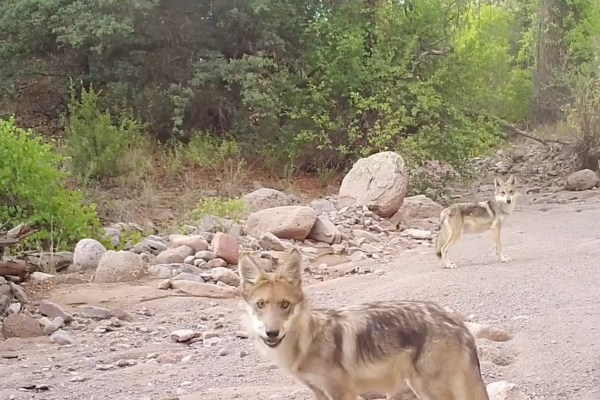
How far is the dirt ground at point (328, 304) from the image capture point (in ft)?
21.3

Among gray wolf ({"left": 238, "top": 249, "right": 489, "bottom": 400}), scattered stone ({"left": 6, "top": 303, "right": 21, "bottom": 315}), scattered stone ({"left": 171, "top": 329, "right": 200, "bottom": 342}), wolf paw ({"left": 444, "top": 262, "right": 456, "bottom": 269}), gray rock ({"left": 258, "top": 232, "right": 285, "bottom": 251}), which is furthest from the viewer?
gray rock ({"left": 258, "top": 232, "right": 285, "bottom": 251})

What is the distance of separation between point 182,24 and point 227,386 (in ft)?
54.9

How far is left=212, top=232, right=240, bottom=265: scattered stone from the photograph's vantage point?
12875 millimetres

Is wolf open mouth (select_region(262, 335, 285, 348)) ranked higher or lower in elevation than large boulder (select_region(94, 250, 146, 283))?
higher

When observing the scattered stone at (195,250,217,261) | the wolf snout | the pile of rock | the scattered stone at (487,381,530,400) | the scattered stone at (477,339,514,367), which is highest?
the wolf snout

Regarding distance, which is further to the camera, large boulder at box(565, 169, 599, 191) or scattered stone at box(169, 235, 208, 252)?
large boulder at box(565, 169, 599, 191)

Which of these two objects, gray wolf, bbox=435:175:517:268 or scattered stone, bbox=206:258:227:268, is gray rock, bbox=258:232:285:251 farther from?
gray wolf, bbox=435:175:517:268

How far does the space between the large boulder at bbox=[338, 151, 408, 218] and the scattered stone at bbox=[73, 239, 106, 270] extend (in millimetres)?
6388

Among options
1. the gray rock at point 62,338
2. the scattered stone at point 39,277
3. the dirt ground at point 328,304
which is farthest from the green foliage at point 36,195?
the gray rock at point 62,338

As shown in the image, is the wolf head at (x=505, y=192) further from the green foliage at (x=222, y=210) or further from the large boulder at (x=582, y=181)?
the large boulder at (x=582, y=181)

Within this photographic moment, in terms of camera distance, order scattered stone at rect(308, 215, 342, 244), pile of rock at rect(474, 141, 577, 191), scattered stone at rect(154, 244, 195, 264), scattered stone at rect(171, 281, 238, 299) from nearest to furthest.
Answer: scattered stone at rect(171, 281, 238, 299) → scattered stone at rect(154, 244, 195, 264) → scattered stone at rect(308, 215, 342, 244) → pile of rock at rect(474, 141, 577, 191)

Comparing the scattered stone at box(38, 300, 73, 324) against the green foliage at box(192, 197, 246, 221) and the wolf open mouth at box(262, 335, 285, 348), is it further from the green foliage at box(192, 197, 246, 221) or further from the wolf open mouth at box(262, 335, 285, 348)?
the green foliage at box(192, 197, 246, 221)

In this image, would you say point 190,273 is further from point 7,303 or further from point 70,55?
point 70,55

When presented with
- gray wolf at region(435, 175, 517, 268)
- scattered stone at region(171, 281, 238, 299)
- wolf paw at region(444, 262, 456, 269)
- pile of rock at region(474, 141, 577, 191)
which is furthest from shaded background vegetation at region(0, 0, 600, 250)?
wolf paw at region(444, 262, 456, 269)
